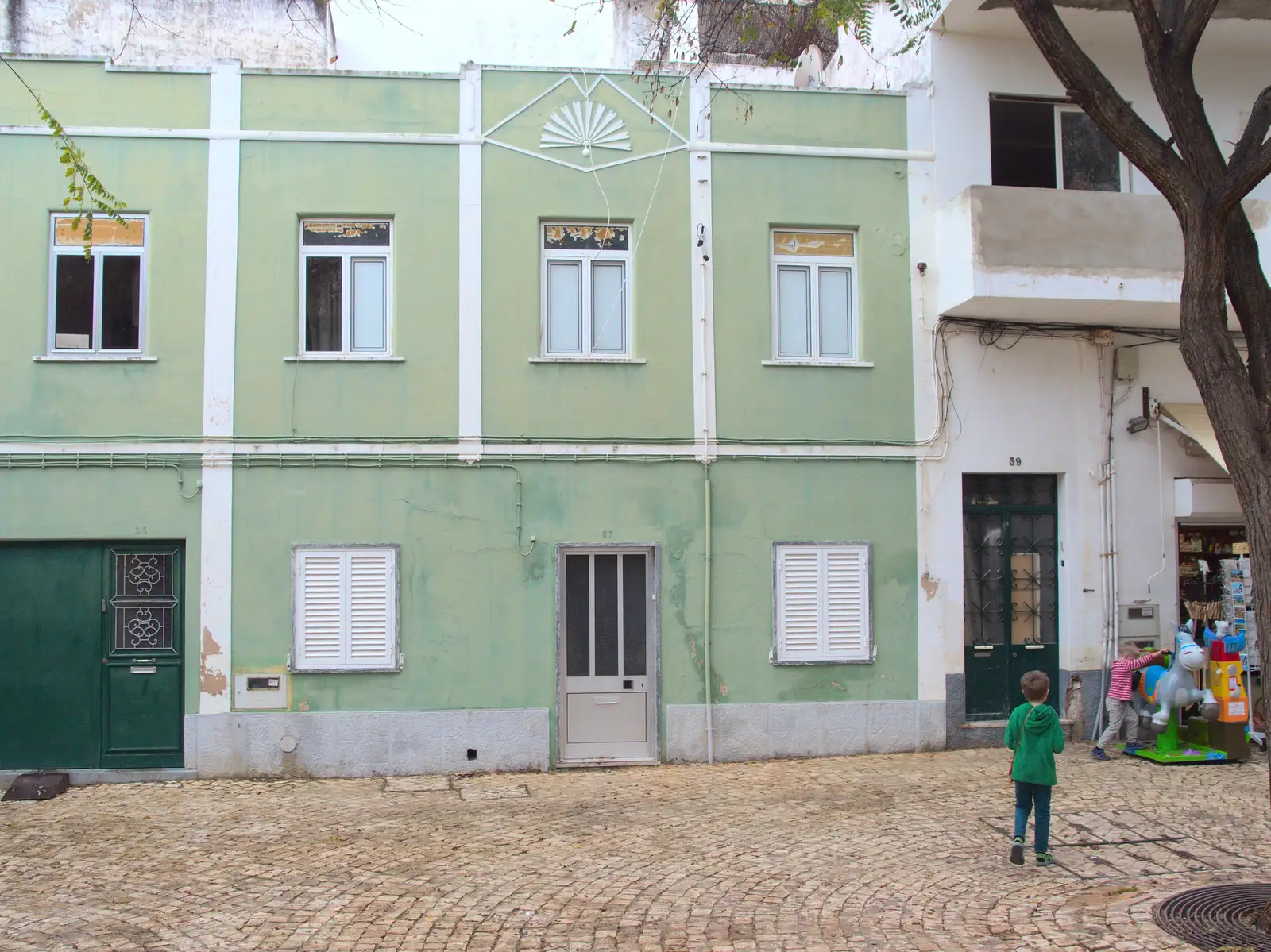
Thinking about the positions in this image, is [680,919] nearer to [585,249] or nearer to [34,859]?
[34,859]

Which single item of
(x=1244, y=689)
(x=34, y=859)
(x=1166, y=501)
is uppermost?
(x=1166, y=501)

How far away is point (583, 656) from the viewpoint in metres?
11.7

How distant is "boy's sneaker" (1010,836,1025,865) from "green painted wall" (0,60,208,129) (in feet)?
33.5

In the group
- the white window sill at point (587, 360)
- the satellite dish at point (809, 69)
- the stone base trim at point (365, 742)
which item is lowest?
the stone base trim at point (365, 742)

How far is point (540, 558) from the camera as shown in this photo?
454 inches

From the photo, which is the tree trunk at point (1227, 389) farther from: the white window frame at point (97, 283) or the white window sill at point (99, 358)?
the white window frame at point (97, 283)

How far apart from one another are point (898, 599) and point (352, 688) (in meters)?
5.90

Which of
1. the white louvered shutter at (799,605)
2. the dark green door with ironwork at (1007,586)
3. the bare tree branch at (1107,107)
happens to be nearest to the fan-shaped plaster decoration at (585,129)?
the white louvered shutter at (799,605)

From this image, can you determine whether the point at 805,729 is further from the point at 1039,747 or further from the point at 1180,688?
the point at 1039,747

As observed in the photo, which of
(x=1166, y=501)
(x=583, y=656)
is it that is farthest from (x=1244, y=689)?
(x=583, y=656)

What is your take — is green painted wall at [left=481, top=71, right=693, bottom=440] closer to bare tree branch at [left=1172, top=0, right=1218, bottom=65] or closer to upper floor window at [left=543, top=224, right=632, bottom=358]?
upper floor window at [left=543, top=224, right=632, bottom=358]

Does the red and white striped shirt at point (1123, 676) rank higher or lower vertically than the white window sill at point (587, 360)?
lower

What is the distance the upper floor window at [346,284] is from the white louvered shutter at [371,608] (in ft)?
7.34

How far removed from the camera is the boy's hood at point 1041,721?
25.2 ft
